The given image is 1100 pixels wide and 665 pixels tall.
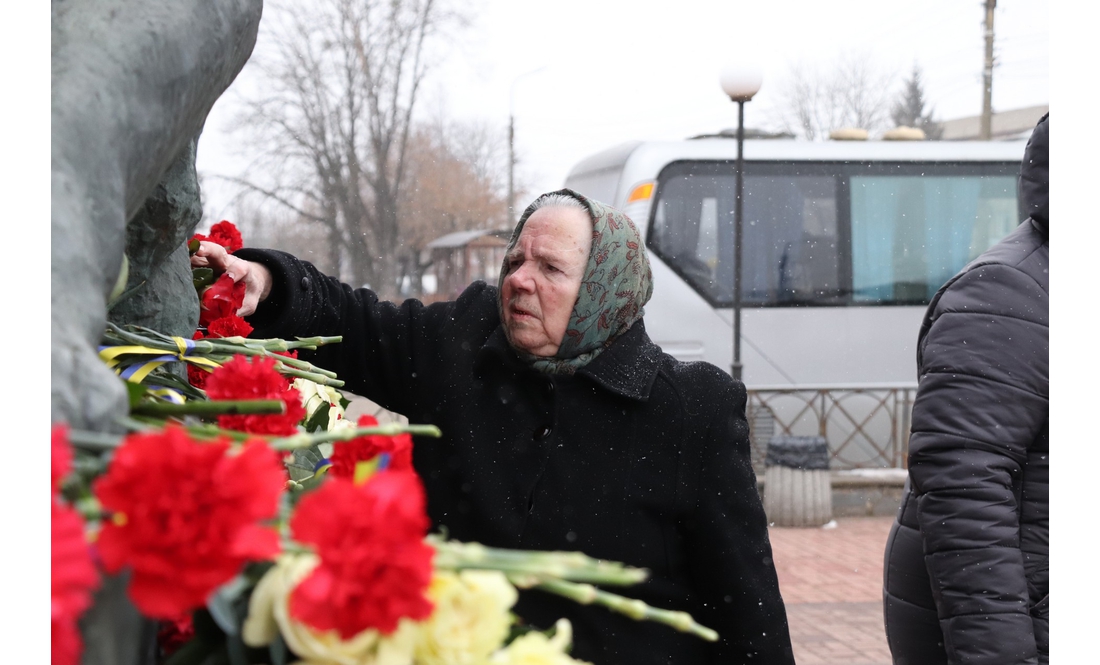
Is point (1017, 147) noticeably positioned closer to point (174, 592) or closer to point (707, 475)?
point (707, 475)

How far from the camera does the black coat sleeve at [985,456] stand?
1.86 m

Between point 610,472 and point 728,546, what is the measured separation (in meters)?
0.24

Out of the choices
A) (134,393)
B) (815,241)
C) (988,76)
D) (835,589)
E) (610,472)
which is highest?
(988,76)

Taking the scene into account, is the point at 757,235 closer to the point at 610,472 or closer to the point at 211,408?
the point at 610,472

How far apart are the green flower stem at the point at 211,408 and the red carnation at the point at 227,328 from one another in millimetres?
513

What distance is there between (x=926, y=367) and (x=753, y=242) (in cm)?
856

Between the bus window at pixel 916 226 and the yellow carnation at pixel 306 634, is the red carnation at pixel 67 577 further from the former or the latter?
the bus window at pixel 916 226

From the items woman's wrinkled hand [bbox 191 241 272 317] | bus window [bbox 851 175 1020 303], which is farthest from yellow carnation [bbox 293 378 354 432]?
bus window [bbox 851 175 1020 303]

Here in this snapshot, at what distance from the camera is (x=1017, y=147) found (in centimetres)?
1070

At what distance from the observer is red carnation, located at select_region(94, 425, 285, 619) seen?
19.4 inches

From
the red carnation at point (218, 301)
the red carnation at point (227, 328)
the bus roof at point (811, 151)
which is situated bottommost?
the red carnation at point (227, 328)

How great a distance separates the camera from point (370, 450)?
0.81 metres

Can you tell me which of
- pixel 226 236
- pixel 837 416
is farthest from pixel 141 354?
pixel 837 416

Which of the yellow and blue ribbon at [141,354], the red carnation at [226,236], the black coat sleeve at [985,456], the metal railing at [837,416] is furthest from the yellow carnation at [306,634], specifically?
the metal railing at [837,416]
